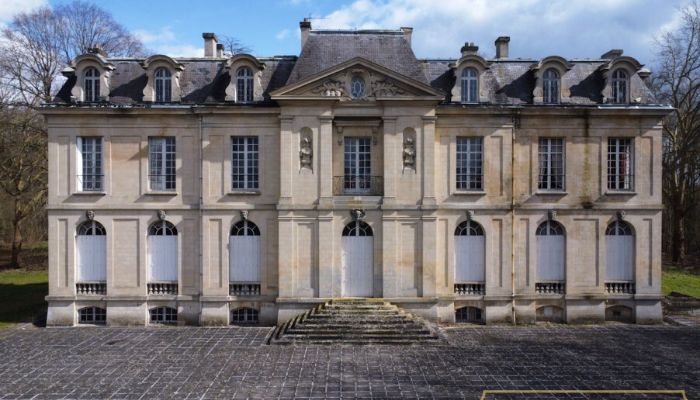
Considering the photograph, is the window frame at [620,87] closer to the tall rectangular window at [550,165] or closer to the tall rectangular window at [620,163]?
the tall rectangular window at [620,163]

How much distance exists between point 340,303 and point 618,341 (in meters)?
9.25

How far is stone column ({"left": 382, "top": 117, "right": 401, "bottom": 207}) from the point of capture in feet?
62.0

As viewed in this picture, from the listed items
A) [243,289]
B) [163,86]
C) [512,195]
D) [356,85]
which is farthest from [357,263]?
[163,86]

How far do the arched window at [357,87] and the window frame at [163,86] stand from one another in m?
6.88

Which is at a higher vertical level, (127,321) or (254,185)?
(254,185)

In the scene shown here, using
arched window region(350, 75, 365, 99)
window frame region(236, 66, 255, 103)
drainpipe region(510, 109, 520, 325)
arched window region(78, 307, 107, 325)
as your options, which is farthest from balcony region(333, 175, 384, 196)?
arched window region(78, 307, 107, 325)

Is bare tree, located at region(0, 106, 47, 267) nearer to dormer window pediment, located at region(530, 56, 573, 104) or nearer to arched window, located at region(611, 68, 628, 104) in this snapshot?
dormer window pediment, located at region(530, 56, 573, 104)

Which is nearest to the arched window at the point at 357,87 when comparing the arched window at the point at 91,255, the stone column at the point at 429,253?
the stone column at the point at 429,253

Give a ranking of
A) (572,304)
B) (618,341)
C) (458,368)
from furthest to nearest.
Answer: (572,304) < (618,341) < (458,368)

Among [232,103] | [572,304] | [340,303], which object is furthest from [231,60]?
[572,304]

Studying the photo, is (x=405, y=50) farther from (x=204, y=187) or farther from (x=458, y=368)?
(x=458, y=368)

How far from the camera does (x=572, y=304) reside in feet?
64.0

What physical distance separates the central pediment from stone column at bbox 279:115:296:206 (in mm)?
974

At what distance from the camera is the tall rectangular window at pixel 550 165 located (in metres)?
19.8
